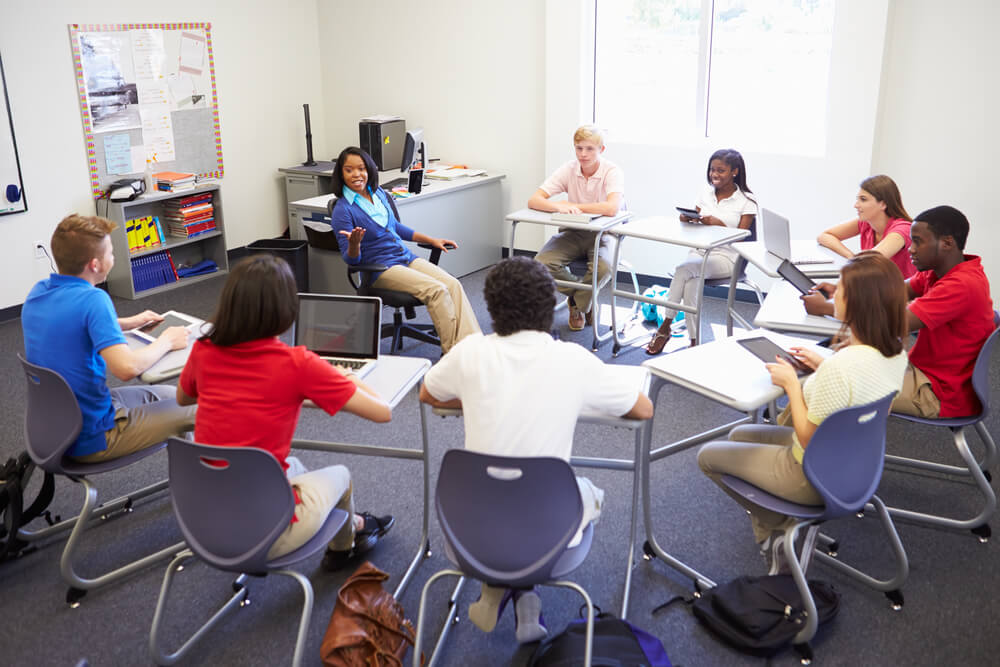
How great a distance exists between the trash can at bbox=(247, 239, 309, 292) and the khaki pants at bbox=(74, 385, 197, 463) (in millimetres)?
2553

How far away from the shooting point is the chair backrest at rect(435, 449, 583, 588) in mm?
1935

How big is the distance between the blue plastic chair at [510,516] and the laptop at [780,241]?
215 cm

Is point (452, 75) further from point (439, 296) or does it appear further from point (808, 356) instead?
point (808, 356)

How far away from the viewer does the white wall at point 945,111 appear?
15.0ft

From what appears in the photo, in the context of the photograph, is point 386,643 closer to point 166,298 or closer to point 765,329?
point 765,329

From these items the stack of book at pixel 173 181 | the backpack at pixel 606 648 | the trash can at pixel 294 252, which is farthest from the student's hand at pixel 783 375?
the stack of book at pixel 173 181

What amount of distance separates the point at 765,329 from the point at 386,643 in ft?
5.64

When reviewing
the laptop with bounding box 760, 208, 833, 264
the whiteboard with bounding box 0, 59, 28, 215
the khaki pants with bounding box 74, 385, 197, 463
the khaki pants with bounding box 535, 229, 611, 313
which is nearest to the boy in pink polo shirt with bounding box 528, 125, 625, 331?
the khaki pants with bounding box 535, 229, 611, 313

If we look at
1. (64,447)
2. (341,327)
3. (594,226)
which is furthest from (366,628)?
(594,226)

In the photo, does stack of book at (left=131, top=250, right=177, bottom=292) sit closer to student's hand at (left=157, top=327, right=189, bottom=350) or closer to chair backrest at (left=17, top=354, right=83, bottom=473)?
student's hand at (left=157, top=327, right=189, bottom=350)

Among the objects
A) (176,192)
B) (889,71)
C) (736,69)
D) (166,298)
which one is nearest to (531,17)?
(736,69)

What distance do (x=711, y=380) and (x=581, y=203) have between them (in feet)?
8.58

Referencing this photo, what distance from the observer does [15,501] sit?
2.75 m

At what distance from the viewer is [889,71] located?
15.9 feet
